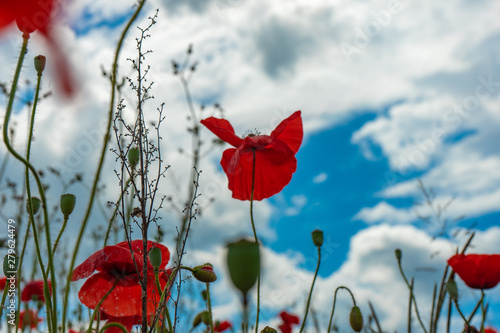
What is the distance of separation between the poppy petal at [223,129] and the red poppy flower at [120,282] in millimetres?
397

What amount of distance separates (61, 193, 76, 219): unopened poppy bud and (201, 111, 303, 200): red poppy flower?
0.47m

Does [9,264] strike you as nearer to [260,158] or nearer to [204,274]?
[204,274]

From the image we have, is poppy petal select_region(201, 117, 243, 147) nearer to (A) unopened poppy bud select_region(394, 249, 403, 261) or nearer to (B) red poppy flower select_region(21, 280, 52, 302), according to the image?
(A) unopened poppy bud select_region(394, 249, 403, 261)

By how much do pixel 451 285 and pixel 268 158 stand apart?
664mm

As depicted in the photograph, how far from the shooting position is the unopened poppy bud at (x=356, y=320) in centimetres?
140

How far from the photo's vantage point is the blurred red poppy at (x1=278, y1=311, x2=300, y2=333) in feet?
9.75

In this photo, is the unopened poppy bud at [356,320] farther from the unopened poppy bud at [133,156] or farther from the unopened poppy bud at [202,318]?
the unopened poppy bud at [133,156]

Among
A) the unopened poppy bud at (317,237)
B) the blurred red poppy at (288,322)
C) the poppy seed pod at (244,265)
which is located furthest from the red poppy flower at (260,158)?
the blurred red poppy at (288,322)

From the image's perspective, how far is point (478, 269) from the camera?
1591 millimetres

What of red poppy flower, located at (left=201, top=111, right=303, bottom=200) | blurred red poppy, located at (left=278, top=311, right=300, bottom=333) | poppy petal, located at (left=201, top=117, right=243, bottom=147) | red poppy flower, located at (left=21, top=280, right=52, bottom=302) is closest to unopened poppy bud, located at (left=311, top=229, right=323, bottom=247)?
red poppy flower, located at (left=201, top=111, right=303, bottom=200)

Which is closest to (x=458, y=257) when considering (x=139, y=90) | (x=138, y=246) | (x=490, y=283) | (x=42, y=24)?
(x=490, y=283)

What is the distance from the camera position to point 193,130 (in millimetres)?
3133

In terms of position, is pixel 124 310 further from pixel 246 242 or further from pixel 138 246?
pixel 246 242

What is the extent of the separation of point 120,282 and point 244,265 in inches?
30.9
